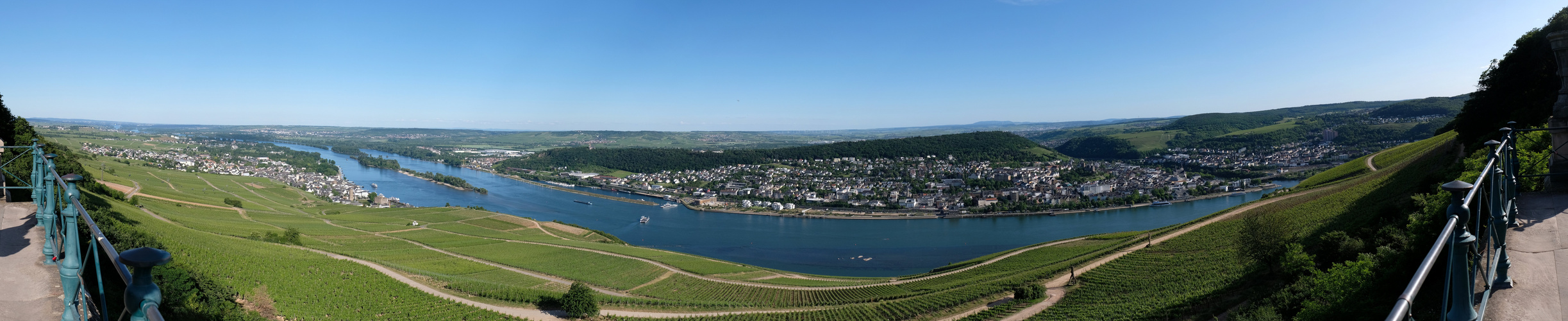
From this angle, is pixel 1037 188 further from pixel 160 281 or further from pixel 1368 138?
pixel 160 281

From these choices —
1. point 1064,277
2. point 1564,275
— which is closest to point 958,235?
point 1064,277

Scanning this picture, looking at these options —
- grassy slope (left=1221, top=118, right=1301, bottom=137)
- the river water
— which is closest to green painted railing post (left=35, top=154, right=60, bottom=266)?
the river water

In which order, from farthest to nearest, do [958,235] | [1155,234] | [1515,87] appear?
[958,235]
[1155,234]
[1515,87]

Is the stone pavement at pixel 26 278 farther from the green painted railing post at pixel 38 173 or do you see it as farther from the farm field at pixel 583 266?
the farm field at pixel 583 266

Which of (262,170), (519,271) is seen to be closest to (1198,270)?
(519,271)

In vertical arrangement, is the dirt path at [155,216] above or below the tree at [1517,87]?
below

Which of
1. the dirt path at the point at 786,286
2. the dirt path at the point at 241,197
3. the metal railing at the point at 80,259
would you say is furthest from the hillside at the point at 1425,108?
the dirt path at the point at 241,197
